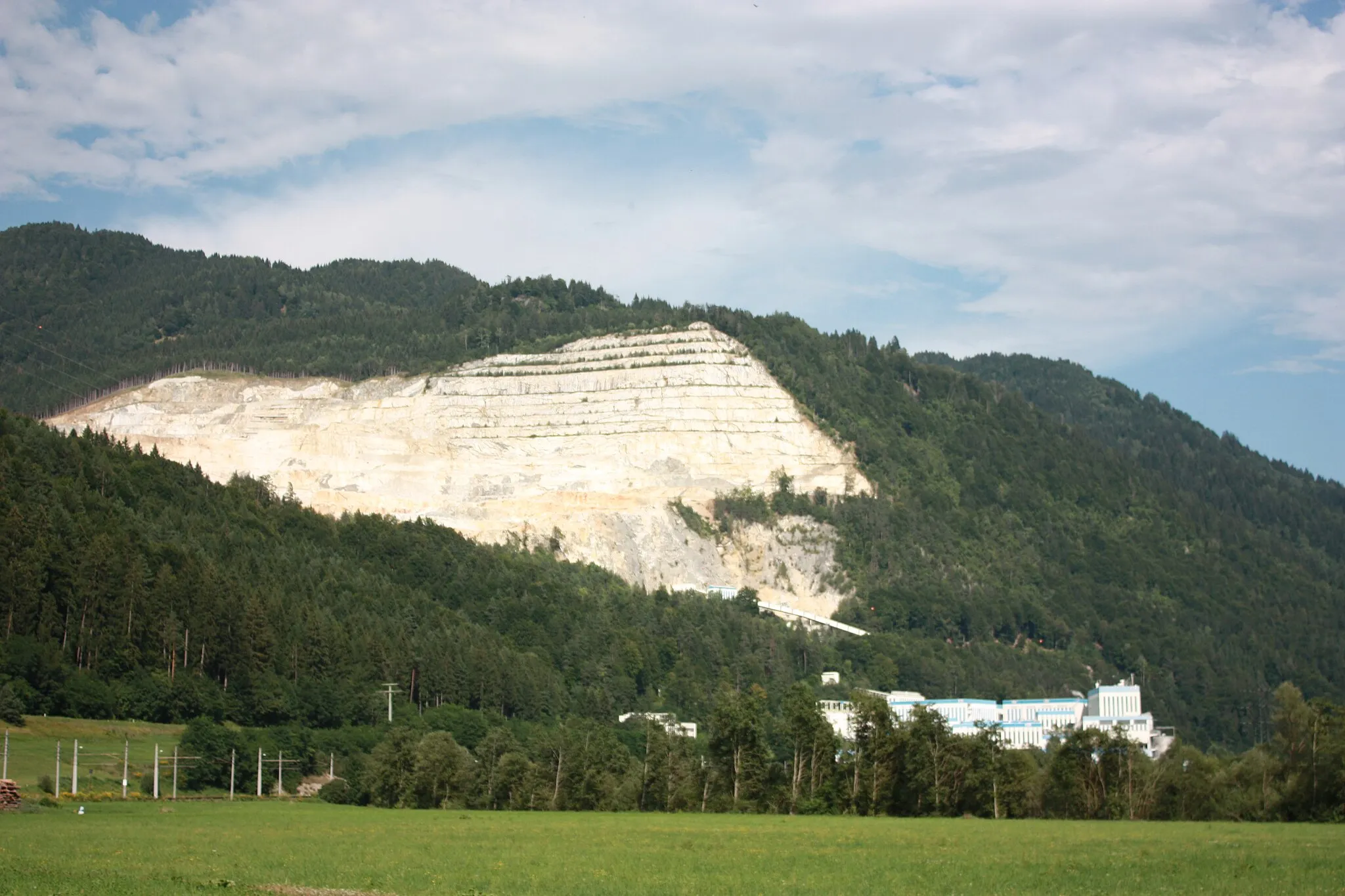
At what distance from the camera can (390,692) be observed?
99000 millimetres

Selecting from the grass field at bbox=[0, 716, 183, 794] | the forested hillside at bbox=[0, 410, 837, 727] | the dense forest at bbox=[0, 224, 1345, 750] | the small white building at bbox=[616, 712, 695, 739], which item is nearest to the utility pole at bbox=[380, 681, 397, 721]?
the forested hillside at bbox=[0, 410, 837, 727]

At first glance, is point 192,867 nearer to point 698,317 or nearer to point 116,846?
point 116,846

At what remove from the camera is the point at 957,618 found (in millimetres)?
160375

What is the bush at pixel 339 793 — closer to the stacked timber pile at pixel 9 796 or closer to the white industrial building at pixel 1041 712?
the stacked timber pile at pixel 9 796

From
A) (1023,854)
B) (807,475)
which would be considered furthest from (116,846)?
(807,475)

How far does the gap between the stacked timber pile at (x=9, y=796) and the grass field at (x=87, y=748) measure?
1083cm

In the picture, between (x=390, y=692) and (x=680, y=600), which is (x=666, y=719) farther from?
(x=680, y=600)

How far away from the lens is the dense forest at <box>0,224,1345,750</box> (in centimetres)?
9869

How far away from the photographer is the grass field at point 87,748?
234 feet

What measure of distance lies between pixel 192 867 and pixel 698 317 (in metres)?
161

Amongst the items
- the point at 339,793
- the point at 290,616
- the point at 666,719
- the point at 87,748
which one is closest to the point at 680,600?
the point at 666,719

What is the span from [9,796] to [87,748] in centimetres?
2394

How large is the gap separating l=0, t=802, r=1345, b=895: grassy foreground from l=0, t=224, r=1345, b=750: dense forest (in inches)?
1369

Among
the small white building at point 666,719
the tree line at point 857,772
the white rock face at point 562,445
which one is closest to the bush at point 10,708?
the tree line at point 857,772
